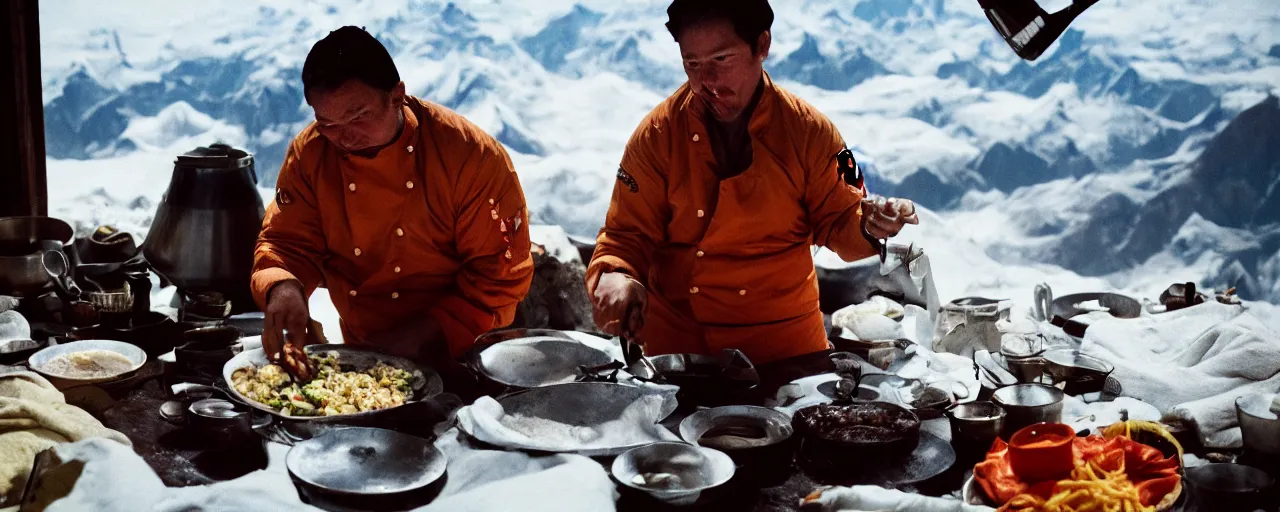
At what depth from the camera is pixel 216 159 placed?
3873mm

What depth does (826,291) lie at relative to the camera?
18.4ft

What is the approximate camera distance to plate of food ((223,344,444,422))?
7.73 feet

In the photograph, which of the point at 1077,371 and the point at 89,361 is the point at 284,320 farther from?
the point at 1077,371

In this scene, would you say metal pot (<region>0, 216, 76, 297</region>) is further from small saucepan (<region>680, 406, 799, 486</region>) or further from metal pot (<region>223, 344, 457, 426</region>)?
small saucepan (<region>680, 406, 799, 486</region>)

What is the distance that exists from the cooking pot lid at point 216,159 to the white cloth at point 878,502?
2857mm

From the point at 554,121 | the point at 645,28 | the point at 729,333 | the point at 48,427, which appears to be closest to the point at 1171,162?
the point at 645,28


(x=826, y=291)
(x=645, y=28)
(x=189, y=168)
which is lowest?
(x=826, y=291)

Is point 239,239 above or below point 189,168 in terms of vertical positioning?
below

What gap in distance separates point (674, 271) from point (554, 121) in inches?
177

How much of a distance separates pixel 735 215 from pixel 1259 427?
1433 mm

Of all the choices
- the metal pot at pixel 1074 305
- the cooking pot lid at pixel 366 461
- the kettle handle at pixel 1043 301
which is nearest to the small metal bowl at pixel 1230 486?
the cooking pot lid at pixel 366 461

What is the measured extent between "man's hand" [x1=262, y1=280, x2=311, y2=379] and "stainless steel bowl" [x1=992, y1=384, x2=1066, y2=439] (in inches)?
66.8

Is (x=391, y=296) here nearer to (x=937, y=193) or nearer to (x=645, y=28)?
(x=645, y=28)

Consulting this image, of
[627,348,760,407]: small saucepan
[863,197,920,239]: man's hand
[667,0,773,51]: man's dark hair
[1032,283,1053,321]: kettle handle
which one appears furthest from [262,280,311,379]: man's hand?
[1032,283,1053,321]: kettle handle
